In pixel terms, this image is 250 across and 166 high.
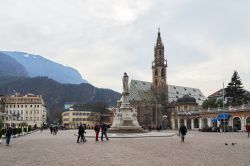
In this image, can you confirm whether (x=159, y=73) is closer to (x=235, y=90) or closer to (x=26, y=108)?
(x=235, y=90)

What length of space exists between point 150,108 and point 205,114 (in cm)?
3957

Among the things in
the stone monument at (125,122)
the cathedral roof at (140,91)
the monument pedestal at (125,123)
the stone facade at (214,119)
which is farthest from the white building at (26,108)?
the monument pedestal at (125,123)

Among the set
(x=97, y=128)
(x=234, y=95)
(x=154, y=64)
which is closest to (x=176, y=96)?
(x=154, y=64)

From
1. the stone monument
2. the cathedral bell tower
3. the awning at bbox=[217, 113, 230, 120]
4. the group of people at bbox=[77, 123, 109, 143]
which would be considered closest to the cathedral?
the cathedral bell tower

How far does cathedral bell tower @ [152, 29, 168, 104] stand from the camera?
148m

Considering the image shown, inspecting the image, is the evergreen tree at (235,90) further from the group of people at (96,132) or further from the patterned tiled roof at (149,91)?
the group of people at (96,132)

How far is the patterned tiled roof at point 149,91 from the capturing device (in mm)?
142625

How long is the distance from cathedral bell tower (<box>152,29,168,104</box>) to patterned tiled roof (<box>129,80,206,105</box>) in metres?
2.83

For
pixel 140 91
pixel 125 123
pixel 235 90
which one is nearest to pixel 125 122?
pixel 125 123

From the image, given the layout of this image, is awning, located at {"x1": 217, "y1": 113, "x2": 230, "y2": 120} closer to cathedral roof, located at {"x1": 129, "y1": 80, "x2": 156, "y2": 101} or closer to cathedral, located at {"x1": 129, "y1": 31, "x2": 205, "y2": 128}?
cathedral, located at {"x1": 129, "y1": 31, "x2": 205, "y2": 128}

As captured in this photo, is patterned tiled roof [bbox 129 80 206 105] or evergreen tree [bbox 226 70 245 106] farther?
patterned tiled roof [bbox 129 80 206 105]

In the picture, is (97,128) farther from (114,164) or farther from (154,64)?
(154,64)

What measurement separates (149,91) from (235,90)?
161ft

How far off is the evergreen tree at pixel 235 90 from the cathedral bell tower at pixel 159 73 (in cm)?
4485
